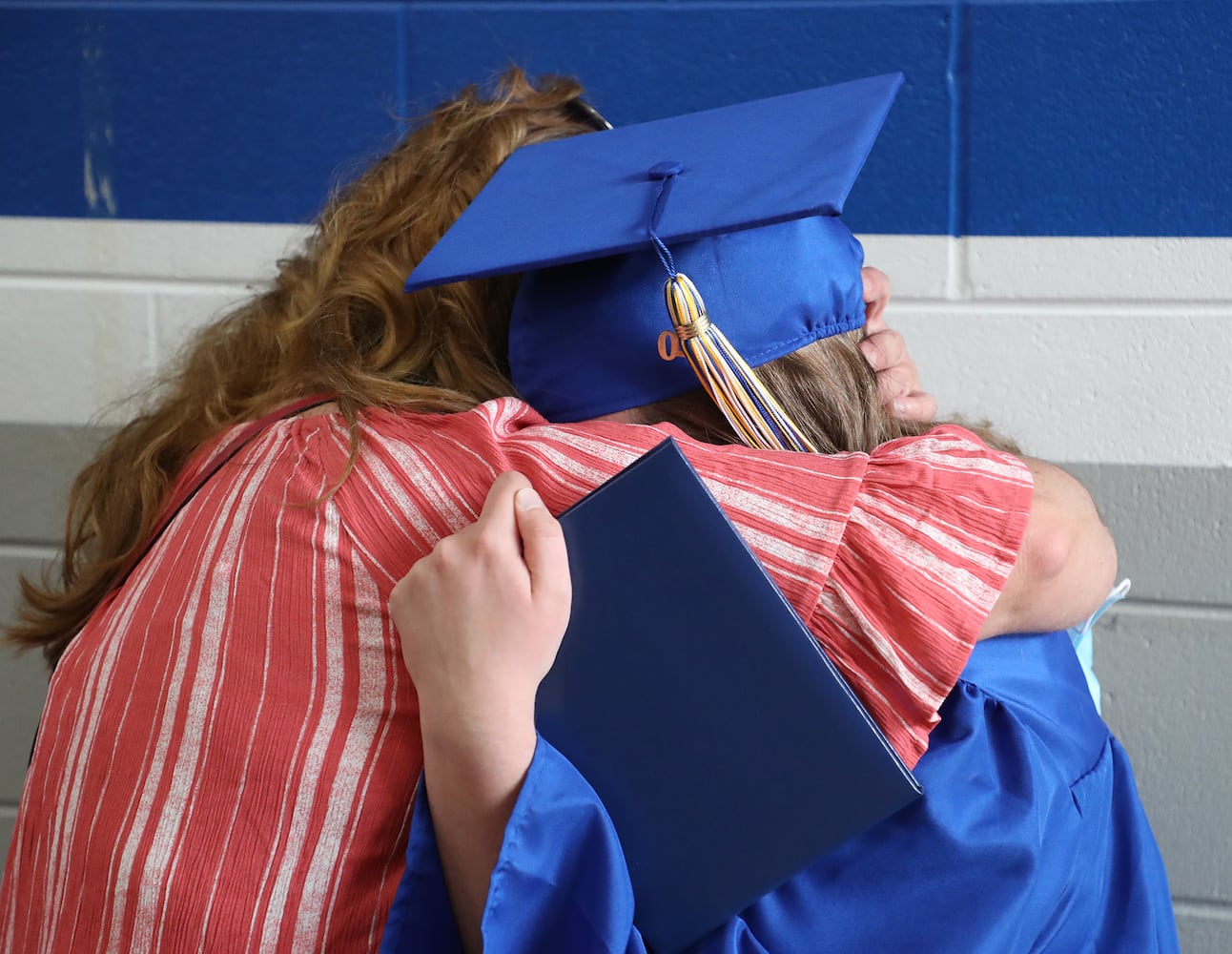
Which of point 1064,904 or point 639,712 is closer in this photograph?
point 639,712

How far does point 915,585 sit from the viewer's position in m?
0.62

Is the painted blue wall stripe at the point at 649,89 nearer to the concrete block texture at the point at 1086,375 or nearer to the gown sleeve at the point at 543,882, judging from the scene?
the concrete block texture at the point at 1086,375

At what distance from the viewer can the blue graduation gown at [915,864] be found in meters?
0.62

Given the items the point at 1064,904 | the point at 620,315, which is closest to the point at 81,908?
the point at 620,315

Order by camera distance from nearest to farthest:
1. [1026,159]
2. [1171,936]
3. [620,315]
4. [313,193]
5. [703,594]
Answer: [703,594]
[620,315]
[1171,936]
[1026,159]
[313,193]

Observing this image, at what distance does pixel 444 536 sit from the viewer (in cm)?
68

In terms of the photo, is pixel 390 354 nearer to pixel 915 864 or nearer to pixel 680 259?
pixel 680 259

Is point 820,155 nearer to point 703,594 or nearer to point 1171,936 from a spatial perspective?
point 703,594

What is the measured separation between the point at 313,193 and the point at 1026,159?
0.97m

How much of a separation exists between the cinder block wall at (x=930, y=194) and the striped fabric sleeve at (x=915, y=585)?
0.73m

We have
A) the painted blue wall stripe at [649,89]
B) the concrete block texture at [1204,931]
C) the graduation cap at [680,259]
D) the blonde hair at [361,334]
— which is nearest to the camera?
the graduation cap at [680,259]

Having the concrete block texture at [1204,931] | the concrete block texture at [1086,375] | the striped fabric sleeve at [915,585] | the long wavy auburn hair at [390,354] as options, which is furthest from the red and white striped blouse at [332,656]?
the concrete block texture at [1204,931]

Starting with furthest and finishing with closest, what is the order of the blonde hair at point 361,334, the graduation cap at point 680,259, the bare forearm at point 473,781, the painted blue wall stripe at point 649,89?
the painted blue wall stripe at point 649,89 → the blonde hair at point 361,334 → the graduation cap at point 680,259 → the bare forearm at point 473,781

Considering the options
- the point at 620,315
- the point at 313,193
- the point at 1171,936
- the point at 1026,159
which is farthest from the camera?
the point at 313,193
